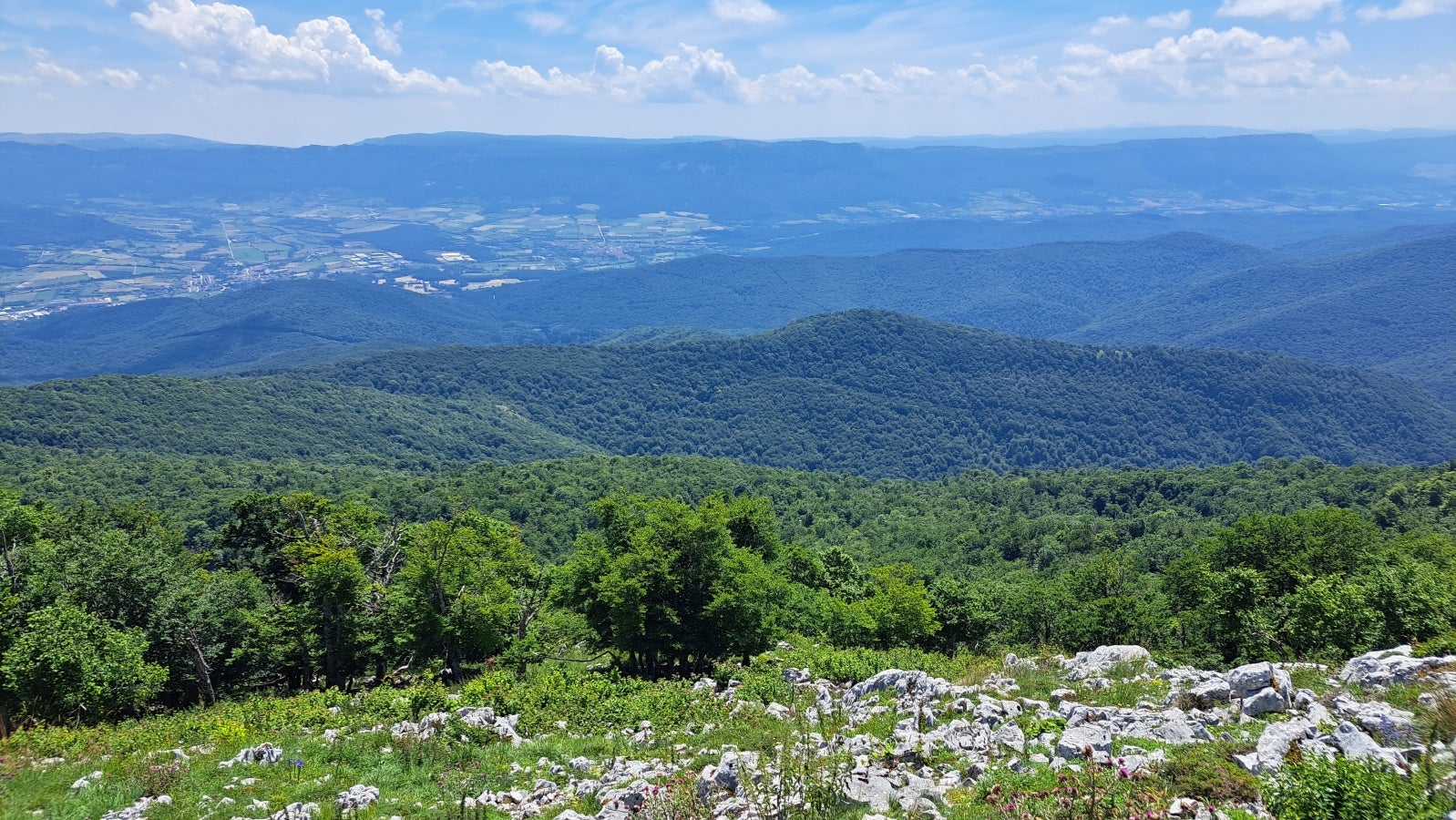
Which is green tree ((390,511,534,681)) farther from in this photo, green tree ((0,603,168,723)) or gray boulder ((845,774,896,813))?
gray boulder ((845,774,896,813))

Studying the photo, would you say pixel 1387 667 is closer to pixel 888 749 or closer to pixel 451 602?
pixel 888 749

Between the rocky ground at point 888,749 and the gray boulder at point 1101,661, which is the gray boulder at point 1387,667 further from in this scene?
the gray boulder at point 1101,661

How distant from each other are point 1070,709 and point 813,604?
20.8m

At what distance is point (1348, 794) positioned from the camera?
8.16 m

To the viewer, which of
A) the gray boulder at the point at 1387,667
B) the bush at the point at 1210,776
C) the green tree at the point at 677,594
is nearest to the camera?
the bush at the point at 1210,776

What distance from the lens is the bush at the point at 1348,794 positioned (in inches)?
310

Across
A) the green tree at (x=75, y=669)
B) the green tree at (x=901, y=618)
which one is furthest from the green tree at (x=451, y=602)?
the green tree at (x=901, y=618)

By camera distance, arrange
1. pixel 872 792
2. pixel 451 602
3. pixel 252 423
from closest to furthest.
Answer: pixel 872 792
pixel 451 602
pixel 252 423

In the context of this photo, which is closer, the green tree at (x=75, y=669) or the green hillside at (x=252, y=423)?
the green tree at (x=75, y=669)

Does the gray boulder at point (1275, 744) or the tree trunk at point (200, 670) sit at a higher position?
the gray boulder at point (1275, 744)

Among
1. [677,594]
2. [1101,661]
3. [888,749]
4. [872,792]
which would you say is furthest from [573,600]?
[872,792]

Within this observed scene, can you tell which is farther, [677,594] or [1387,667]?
[677,594]

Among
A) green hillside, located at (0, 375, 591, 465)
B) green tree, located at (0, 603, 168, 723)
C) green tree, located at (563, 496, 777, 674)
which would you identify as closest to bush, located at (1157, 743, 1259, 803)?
green tree, located at (563, 496, 777, 674)

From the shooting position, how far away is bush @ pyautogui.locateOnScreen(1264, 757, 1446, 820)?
7867 millimetres
